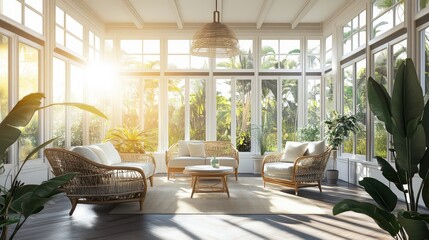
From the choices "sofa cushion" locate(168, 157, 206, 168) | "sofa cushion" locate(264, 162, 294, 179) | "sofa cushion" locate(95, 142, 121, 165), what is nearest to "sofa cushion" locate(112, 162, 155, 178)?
"sofa cushion" locate(95, 142, 121, 165)

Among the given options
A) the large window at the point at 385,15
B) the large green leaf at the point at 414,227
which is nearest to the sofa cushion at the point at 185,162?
the large window at the point at 385,15

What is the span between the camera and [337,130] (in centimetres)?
779

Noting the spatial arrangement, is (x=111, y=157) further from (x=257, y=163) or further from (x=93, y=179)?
(x=257, y=163)

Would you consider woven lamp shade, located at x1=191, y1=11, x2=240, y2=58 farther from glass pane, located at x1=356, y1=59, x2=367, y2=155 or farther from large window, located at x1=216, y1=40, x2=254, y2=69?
large window, located at x1=216, y1=40, x2=254, y2=69

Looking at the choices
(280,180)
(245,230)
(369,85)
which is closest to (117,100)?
(280,180)

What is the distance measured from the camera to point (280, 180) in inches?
274

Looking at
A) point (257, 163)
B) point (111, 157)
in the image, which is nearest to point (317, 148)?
point (257, 163)

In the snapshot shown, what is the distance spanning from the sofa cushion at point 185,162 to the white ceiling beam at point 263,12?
363 cm

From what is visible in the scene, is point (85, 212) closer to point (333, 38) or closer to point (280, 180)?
point (280, 180)

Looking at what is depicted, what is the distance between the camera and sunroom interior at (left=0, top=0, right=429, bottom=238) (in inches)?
283

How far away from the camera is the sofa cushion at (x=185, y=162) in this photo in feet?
27.2

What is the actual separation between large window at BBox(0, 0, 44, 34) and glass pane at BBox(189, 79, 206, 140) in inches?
176

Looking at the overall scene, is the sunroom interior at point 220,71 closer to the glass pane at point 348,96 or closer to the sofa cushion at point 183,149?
the glass pane at point 348,96

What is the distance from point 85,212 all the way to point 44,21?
11.6 feet
